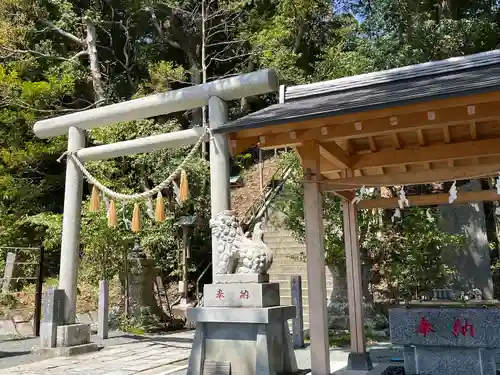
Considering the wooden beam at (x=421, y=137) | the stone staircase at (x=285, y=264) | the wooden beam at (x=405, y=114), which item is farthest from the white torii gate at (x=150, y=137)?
the stone staircase at (x=285, y=264)

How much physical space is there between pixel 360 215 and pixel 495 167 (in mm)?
5144

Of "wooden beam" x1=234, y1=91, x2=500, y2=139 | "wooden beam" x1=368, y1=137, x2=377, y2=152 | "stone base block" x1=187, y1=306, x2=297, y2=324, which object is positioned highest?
"wooden beam" x1=368, y1=137, x2=377, y2=152

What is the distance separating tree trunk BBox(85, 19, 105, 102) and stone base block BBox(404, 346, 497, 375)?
15.1 m

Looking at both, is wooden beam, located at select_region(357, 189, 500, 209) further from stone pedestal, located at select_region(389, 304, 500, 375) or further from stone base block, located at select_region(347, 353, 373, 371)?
stone base block, located at select_region(347, 353, 373, 371)

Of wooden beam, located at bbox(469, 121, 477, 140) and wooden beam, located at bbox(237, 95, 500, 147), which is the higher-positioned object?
wooden beam, located at bbox(469, 121, 477, 140)

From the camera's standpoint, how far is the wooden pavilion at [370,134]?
4.56 m

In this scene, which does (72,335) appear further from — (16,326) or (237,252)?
(237,252)

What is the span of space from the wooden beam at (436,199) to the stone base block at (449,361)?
6.98 ft

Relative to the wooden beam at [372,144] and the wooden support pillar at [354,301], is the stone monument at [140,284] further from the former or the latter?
the wooden beam at [372,144]

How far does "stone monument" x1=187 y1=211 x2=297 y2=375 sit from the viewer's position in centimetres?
519

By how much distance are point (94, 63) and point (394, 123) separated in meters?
15.7

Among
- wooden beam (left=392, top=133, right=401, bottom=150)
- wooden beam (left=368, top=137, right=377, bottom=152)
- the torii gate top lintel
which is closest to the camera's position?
wooden beam (left=392, top=133, right=401, bottom=150)

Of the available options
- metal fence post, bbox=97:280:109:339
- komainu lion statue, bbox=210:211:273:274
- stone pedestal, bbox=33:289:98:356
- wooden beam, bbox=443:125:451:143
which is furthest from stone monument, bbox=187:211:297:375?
metal fence post, bbox=97:280:109:339

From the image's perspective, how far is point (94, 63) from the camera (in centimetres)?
1786
